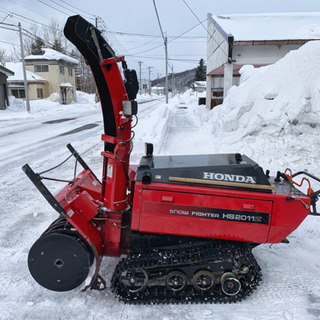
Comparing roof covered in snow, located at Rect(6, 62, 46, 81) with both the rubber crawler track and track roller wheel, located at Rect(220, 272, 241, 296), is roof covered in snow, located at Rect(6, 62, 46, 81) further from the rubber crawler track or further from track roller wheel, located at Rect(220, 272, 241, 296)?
track roller wheel, located at Rect(220, 272, 241, 296)

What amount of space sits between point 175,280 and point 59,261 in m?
1.18

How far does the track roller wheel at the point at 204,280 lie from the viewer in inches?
125

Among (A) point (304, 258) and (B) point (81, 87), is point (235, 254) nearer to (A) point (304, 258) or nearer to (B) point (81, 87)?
(A) point (304, 258)

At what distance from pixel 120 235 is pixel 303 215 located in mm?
1905

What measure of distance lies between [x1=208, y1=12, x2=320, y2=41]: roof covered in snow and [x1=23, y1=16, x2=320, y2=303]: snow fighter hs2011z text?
12689 mm

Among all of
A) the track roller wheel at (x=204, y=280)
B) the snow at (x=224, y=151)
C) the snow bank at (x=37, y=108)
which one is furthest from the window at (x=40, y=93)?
the track roller wheel at (x=204, y=280)

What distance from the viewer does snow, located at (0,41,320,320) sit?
3.11 metres

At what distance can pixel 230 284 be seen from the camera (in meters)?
3.21

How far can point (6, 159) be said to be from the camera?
895 cm

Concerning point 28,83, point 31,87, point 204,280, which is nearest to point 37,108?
point 31,87

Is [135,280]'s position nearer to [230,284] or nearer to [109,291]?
[109,291]

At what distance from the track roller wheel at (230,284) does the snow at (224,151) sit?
0.44 ft

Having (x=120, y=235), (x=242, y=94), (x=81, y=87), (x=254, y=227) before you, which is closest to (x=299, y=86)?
(x=242, y=94)

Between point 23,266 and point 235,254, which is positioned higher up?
→ point 235,254
